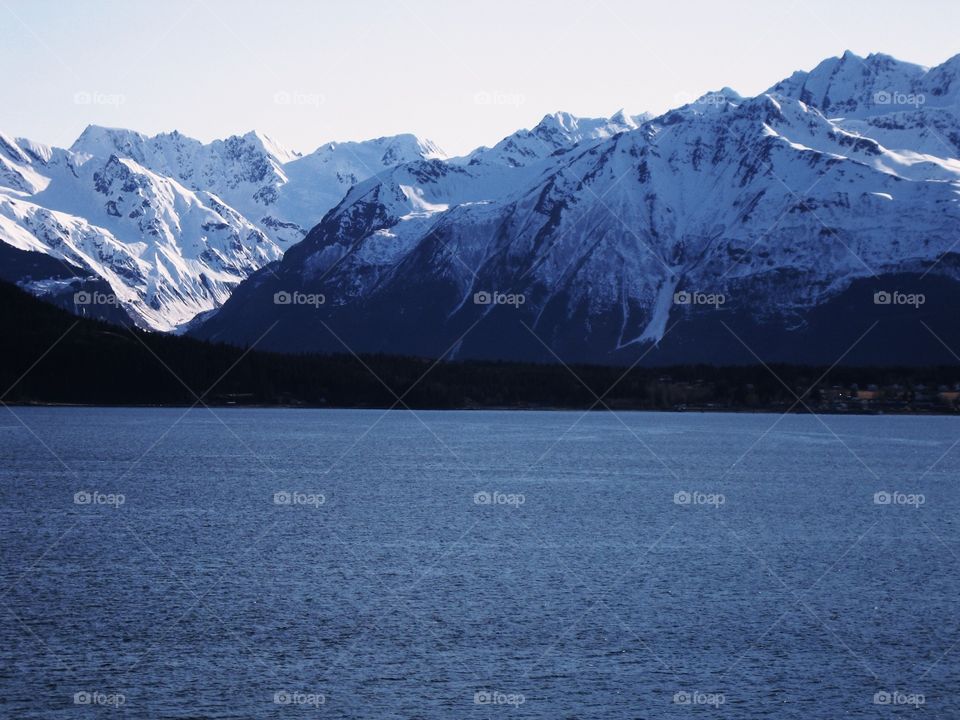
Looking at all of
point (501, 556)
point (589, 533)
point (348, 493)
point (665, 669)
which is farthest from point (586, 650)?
point (348, 493)

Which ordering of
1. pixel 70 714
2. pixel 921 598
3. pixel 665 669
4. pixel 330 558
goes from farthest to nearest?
pixel 330 558 < pixel 921 598 < pixel 665 669 < pixel 70 714

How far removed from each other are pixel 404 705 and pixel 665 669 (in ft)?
47.4

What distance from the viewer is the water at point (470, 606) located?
66.4 meters

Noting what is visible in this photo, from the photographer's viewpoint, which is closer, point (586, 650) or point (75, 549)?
point (586, 650)

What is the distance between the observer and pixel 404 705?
212ft

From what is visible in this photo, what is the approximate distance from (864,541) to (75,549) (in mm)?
64026

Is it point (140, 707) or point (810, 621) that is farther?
point (810, 621)

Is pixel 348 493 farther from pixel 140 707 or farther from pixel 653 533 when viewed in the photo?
pixel 140 707

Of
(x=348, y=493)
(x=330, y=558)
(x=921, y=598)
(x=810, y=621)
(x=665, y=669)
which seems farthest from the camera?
(x=348, y=493)

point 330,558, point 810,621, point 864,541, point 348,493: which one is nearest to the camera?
point 810,621

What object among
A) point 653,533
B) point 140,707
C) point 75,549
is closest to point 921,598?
point 653,533

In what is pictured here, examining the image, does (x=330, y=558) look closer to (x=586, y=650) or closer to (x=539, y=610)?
(x=539, y=610)

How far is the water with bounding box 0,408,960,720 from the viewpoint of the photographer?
6644 centimetres

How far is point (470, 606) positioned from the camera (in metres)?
85.0
